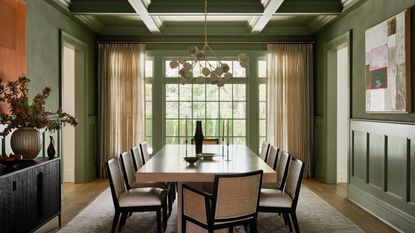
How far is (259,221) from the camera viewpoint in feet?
14.8

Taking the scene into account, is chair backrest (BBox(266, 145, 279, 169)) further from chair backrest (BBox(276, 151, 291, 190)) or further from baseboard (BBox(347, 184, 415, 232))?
baseboard (BBox(347, 184, 415, 232))

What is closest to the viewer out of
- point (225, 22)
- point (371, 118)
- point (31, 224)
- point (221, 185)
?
point (221, 185)

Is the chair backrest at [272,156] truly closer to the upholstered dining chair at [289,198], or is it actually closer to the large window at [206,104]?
the upholstered dining chair at [289,198]

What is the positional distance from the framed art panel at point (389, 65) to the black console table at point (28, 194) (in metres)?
3.74

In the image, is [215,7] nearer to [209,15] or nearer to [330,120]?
[209,15]

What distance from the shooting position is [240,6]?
5789 millimetres

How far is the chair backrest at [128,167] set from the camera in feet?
13.2

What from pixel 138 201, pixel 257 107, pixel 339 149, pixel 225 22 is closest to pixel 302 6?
pixel 225 22

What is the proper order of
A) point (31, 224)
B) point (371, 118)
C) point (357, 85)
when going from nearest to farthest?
point (31, 224) → point (371, 118) → point (357, 85)

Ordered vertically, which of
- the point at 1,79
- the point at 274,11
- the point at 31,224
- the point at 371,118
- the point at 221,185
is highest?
the point at 274,11

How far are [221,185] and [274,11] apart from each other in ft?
Answer: 11.4

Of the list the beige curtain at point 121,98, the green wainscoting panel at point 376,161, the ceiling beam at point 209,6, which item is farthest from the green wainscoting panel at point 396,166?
the beige curtain at point 121,98

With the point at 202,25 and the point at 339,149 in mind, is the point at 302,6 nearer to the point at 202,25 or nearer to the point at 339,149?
the point at 202,25

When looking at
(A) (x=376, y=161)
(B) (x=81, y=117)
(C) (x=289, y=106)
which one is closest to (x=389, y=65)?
(A) (x=376, y=161)
